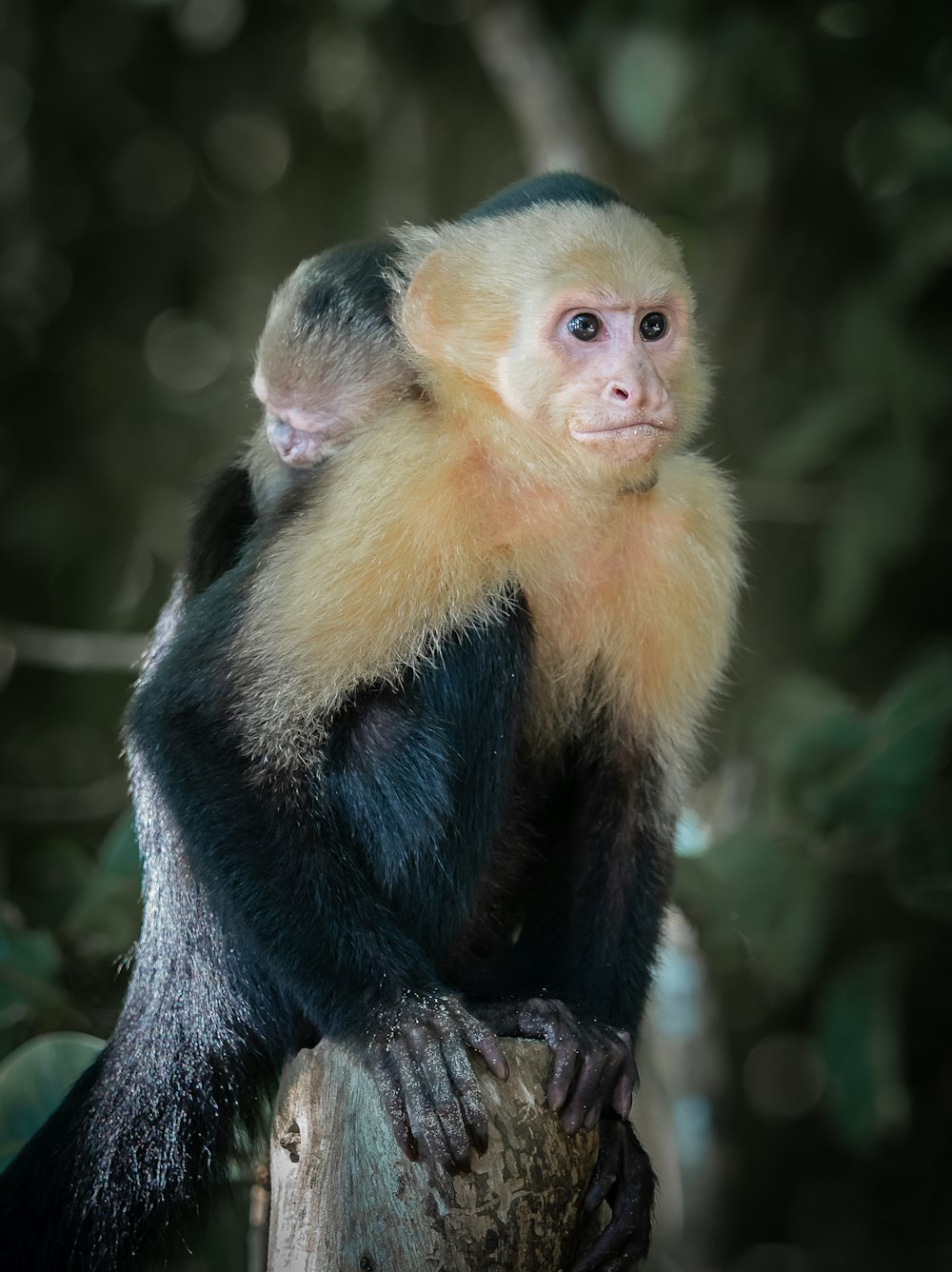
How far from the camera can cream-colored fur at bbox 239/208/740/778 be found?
2.60 meters

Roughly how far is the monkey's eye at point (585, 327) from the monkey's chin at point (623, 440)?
0.64 feet

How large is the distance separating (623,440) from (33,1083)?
171 cm

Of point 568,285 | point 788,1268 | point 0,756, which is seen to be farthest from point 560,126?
point 788,1268

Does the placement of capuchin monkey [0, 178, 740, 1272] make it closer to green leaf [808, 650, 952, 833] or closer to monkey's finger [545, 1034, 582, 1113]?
monkey's finger [545, 1034, 582, 1113]

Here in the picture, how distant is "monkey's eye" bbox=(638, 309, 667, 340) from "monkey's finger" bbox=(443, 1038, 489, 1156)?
4.55 feet

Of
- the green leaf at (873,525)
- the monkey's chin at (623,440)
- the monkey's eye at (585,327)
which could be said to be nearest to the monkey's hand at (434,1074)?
the monkey's chin at (623,440)

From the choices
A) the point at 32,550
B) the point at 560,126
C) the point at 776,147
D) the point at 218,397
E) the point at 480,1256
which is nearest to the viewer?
the point at 480,1256

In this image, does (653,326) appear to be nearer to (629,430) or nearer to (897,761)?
(629,430)

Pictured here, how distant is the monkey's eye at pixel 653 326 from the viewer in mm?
2824

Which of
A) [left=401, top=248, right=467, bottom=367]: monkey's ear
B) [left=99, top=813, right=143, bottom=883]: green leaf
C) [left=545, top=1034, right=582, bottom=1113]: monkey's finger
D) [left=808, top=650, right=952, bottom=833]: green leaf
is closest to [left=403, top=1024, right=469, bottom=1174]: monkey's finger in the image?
[left=545, top=1034, right=582, bottom=1113]: monkey's finger

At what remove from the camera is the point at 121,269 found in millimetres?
6457

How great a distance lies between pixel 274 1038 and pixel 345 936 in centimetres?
37

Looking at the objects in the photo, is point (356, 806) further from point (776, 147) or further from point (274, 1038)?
point (776, 147)

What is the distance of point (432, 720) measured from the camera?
2.68m
